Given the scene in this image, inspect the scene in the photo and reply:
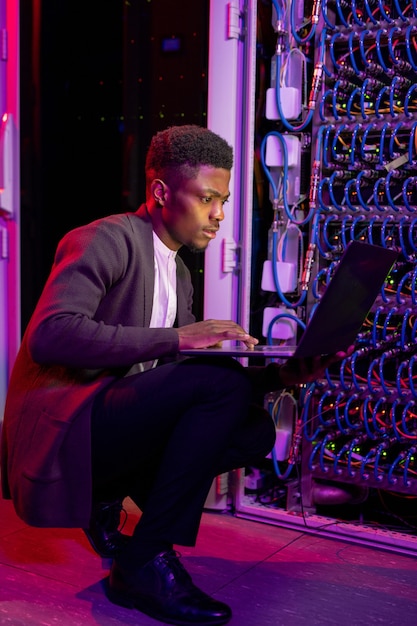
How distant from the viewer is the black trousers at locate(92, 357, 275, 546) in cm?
193

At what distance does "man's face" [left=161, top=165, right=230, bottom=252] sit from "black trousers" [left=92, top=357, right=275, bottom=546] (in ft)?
1.25

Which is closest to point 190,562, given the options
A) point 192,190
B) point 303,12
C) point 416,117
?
point 192,190

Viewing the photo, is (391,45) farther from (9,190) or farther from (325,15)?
(9,190)

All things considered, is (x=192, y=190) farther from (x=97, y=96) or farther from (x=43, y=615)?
(x=97, y=96)

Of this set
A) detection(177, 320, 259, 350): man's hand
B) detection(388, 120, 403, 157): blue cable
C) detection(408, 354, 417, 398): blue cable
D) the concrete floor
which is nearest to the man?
detection(177, 320, 259, 350): man's hand

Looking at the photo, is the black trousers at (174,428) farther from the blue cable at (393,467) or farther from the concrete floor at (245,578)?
the blue cable at (393,467)

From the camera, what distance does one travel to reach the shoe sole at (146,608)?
1882mm

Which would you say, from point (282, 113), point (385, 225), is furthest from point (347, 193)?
point (282, 113)

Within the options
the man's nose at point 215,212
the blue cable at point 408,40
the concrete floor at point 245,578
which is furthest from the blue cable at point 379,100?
the concrete floor at point 245,578

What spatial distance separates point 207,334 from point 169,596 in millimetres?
654

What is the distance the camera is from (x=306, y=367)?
6.97ft

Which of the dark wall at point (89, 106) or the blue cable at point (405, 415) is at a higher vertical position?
Answer: the dark wall at point (89, 106)

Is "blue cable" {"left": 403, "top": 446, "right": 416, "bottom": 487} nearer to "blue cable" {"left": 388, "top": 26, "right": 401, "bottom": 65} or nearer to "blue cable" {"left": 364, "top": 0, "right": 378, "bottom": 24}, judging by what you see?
"blue cable" {"left": 388, "top": 26, "right": 401, "bottom": 65}

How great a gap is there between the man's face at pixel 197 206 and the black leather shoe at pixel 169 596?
2.81 ft
